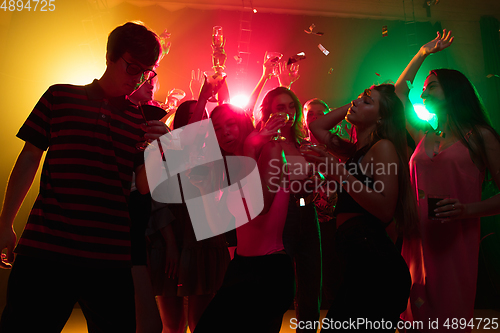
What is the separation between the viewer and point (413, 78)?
2.10 meters

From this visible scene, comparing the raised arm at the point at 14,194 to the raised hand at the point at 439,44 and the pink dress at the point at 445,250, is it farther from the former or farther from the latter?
the raised hand at the point at 439,44

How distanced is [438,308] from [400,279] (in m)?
0.51

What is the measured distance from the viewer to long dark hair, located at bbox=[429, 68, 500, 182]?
1673 mm

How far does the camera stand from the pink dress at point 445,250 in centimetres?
154

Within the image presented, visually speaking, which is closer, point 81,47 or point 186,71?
point 81,47

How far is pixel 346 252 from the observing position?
4.39 ft

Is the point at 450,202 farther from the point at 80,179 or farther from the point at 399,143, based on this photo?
the point at 80,179

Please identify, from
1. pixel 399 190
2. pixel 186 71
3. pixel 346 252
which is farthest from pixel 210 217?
→ pixel 186 71

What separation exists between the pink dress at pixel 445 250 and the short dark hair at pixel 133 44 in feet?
4.92

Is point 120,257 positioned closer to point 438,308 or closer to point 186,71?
point 438,308

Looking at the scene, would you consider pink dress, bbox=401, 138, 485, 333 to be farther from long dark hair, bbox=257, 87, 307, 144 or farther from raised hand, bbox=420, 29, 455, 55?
raised hand, bbox=420, 29, 455, 55

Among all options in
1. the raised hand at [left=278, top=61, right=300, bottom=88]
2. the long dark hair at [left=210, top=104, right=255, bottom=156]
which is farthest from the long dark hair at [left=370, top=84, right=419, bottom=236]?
the raised hand at [left=278, top=61, right=300, bottom=88]

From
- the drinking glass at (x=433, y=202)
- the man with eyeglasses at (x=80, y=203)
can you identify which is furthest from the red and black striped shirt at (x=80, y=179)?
the drinking glass at (x=433, y=202)

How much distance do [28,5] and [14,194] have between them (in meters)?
4.34
